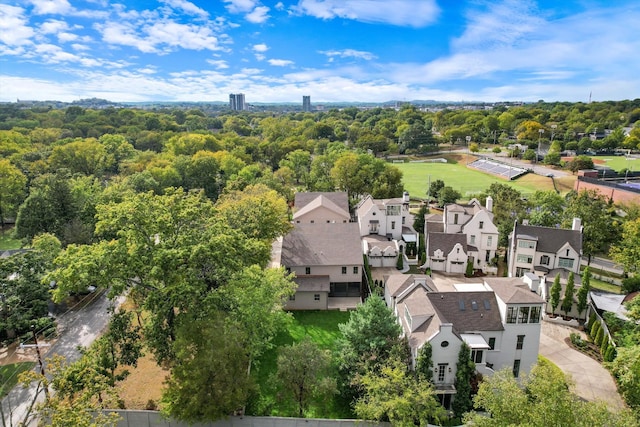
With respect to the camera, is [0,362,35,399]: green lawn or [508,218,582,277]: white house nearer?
[0,362,35,399]: green lawn

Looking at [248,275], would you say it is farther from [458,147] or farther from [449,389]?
[458,147]

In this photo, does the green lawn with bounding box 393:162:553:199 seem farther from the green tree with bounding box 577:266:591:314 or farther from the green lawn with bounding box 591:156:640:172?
the green tree with bounding box 577:266:591:314

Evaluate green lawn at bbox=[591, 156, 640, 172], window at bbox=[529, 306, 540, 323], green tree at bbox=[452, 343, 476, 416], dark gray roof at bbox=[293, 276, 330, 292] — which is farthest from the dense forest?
green lawn at bbox=[591, 156, 640, 172]

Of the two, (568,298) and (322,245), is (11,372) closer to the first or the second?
(322,245)

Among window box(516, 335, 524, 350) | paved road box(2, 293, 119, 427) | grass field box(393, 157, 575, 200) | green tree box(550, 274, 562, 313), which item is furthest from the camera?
grass field box(393, 157, 575, 200)

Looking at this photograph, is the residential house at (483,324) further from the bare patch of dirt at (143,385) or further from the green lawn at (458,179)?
the green lawn at (458,179)

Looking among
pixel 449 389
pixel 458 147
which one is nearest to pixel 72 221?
pixel 449 389
